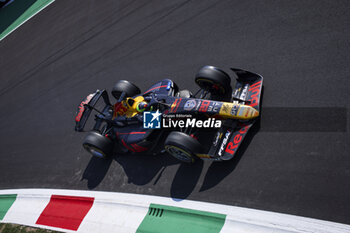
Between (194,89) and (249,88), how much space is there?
67.6 inches

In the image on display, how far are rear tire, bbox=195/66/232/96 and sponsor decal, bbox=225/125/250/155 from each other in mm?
1208

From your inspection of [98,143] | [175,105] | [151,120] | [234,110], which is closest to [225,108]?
[234,110]

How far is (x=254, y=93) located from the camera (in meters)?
5.71

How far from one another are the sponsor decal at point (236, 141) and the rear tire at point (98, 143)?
3155mm

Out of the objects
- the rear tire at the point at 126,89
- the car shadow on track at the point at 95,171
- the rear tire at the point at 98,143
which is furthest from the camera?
the rear tire at the point at 126,89

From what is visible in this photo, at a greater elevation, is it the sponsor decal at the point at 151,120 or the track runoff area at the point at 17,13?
the track runoff area at the point at 17,13

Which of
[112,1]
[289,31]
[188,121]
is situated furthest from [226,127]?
[112,1]

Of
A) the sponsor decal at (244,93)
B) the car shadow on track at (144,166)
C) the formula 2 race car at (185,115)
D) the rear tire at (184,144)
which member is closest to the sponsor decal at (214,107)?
the formula 2 race car at (185,115)

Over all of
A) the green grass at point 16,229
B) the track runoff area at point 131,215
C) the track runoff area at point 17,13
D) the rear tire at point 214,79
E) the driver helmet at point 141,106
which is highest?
the track runoff area at point 17,13

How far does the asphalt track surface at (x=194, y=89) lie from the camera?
16.7 feet

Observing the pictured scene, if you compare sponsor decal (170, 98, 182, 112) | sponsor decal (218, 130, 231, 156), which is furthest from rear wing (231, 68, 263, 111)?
sponsor decal (170, 98, 182, 112)

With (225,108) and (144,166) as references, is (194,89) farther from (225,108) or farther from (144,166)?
(144,166)

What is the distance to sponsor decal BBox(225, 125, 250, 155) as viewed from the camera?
17.7 ft

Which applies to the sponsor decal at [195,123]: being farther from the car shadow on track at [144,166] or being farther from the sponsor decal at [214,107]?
the car shadow on track at [144,166]
